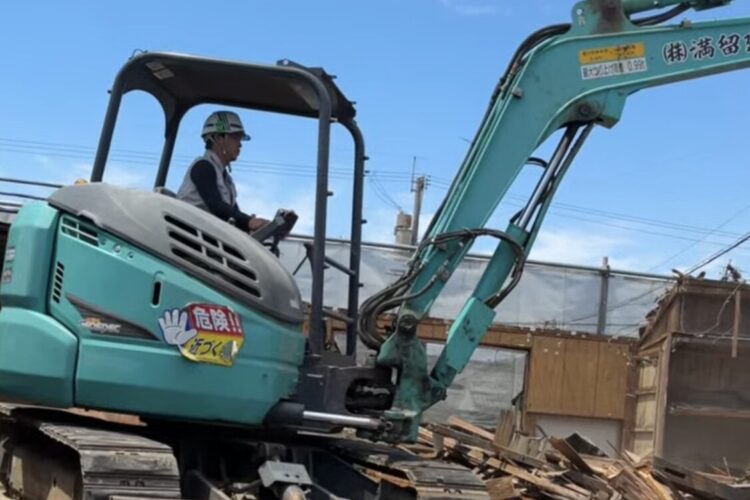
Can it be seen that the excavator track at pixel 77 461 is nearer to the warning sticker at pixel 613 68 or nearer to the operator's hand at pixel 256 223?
the operator's hand at pixel 256 223

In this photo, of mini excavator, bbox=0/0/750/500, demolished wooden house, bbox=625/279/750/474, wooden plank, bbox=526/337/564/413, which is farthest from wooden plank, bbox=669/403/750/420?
mini excavator, bbox=0/0/750/500

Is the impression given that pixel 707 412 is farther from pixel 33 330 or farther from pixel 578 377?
pixel 33 330

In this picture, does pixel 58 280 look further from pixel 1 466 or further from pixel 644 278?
pixel 644 278

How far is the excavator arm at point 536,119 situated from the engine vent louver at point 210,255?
3.32 feet

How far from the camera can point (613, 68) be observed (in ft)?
20.3

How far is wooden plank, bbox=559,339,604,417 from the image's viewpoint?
14.2 m

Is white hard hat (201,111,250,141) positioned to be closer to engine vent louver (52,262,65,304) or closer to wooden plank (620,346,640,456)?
engine vent louver (52,262,65,304)

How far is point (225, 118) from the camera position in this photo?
6.01 m

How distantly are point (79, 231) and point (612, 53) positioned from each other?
10.5 feet

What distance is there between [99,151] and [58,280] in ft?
3.15

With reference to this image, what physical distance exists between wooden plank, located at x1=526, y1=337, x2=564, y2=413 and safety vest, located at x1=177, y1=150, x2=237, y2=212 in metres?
8.86

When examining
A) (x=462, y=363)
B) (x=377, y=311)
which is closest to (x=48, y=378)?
(x=377, y=311)

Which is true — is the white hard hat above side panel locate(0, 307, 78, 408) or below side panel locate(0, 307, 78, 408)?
above

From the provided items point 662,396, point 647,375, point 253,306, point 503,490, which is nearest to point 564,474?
point 503,490
